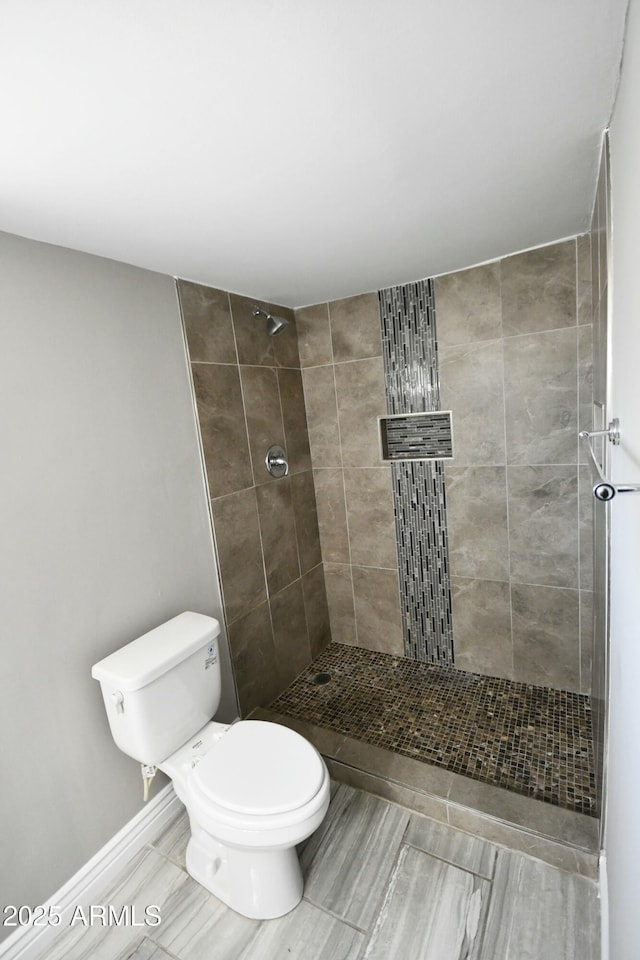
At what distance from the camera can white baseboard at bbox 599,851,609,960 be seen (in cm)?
117

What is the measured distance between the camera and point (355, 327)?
2.43 meters

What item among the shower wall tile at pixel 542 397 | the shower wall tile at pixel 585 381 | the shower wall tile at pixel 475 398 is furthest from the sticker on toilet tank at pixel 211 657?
the shower wall tile at pixel 585 381

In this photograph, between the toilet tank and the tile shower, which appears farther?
the tile shower

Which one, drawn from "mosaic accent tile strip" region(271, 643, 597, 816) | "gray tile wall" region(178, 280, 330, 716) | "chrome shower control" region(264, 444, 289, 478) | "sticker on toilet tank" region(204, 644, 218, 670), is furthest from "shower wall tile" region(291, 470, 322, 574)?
"sticker on toilet tank" region(204, 644, 218, 670)

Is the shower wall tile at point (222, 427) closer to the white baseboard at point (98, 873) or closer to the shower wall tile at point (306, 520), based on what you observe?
the shower wall tile at point (306, 520)

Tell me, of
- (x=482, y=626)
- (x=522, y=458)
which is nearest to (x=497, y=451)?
(x=522, y=458)

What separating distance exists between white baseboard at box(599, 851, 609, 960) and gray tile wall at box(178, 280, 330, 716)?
4.85ft

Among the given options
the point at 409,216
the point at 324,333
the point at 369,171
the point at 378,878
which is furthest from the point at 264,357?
the point at 378,878

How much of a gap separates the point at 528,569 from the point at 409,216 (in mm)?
1643

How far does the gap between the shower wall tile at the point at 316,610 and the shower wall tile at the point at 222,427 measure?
808 millimetres

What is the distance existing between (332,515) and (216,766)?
150 cm

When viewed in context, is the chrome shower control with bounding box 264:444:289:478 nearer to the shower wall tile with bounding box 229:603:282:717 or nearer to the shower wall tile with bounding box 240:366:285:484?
the shower wall tile with bounding box 240:366:285:484

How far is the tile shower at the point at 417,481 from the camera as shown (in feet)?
6.52

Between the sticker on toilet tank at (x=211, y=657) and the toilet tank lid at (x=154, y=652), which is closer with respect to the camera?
the toilet tank lid at (x=154, y=652)
